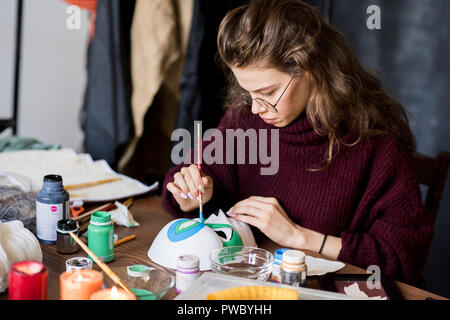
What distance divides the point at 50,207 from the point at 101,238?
160mm

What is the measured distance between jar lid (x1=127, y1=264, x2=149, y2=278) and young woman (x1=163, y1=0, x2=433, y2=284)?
1.03ft

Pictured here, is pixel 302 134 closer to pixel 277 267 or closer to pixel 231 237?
pixel 231 237

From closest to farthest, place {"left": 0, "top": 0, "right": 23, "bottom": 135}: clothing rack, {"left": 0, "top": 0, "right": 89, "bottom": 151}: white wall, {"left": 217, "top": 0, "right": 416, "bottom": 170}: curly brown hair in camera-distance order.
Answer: {"left": 217, "top": 0, "right": 416, "bottom": 170}: curly brown hair, {"left": 0, "top": 0, "right": 23, "bottom": 135}: clothing rack, {"left": 0, "top": 0, "right": 89, "bottom": 151}: white wall

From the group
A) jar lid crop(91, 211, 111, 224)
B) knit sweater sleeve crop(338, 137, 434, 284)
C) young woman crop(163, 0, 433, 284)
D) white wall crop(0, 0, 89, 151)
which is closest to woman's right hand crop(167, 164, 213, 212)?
young woman crop(163, 0, 433, 284)

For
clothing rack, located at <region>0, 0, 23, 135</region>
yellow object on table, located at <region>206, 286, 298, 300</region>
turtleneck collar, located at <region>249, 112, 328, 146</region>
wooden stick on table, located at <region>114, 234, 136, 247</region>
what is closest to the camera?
yellow object on table, located at <region>206, 286, 298, 300</region>

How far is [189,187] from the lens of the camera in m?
1.28

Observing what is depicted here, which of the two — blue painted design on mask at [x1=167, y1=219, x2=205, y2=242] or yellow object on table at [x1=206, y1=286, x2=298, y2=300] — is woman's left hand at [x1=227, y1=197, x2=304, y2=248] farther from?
yellow object on table at [x1=206, y1=286, x2=298, y2=300]

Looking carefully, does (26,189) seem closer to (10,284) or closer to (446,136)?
(10,284)

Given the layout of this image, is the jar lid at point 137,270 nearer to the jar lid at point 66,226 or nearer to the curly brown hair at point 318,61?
the jar lid at point 66,226

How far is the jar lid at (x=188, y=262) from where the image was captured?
0.90 metres

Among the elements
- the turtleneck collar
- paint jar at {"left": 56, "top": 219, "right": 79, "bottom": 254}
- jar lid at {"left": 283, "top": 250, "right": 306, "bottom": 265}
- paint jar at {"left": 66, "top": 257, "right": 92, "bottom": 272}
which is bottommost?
paint jar at {"left": 66, "top": 257, "right": 92, "bottom": 272}

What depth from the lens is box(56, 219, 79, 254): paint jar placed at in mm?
1061

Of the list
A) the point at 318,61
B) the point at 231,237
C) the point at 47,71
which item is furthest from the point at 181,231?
the point at 47,71

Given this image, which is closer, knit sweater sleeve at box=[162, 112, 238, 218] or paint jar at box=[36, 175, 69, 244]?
paint jar at box=[36, 175, 69, 244]
